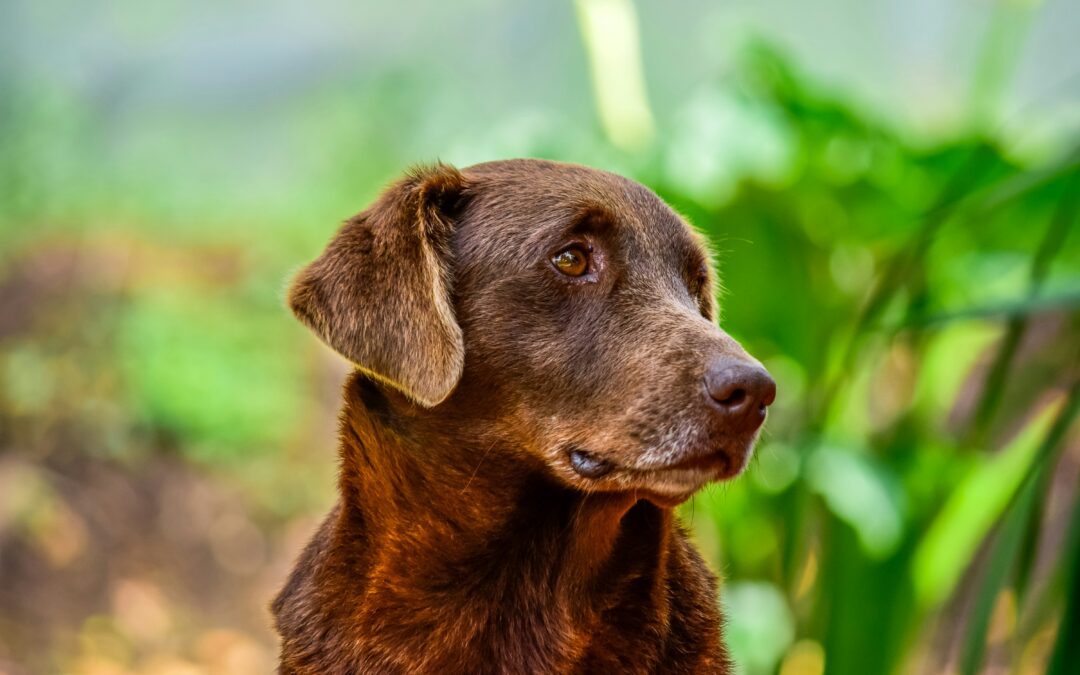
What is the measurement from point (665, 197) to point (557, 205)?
5.76ft

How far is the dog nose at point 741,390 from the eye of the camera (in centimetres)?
171

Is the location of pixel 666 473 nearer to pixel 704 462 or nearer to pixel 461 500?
pixel 704 462

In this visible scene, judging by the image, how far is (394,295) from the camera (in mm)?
1880

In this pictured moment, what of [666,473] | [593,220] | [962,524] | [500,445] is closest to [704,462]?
[666,473]

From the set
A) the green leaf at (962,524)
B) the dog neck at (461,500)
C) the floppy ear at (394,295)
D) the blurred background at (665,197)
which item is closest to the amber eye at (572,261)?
the floppy ear at (394,295)

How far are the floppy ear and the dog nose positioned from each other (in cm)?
39

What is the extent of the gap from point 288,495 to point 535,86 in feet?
7.83

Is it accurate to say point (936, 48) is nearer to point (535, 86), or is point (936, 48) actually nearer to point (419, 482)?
point (535, 86)

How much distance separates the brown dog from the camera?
1.86 metres

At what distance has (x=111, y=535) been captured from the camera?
5012 millimetres

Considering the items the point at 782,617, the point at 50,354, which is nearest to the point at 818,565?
the point at 782,617

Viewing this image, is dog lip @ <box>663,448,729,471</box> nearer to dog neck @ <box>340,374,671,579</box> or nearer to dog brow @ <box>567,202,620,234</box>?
dog neck @ <box>340,374,671,579</box>

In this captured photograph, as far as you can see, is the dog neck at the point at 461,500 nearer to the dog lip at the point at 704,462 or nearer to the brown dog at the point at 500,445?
the brown dog at the point at 500,445

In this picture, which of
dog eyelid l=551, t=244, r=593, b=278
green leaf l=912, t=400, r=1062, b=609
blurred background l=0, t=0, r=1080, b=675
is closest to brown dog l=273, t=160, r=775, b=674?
dog eyelid l=551, t=244, r=593, b=278
